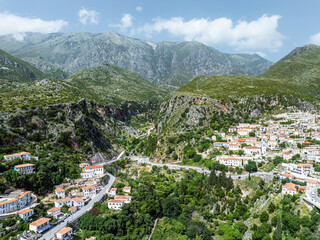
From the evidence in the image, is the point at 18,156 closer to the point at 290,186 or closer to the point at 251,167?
the point at 251,167

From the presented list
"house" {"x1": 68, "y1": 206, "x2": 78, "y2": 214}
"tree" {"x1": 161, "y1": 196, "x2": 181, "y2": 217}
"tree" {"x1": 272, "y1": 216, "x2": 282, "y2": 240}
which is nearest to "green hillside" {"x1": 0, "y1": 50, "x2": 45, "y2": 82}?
"house" {"x1": 68, "y1": 206, "x2": 78, "y2": 214}

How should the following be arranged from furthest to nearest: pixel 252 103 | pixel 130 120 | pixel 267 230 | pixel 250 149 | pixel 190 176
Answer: pixel 130 120
pixel 252 103
pixel 250 149
pixel 190 176
pixel 267 230

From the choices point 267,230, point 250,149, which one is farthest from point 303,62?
point 267,230

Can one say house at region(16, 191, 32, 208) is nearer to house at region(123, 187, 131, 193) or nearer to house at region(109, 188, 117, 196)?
house at region(109, 188, 117, 196)

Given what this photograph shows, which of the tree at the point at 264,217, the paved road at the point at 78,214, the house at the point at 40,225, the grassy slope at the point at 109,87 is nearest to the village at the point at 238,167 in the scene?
the house at the point at 40,225

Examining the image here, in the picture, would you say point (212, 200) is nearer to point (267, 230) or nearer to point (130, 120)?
point (267, 230)

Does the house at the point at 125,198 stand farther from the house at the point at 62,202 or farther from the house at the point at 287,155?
the house at the point at 287,155

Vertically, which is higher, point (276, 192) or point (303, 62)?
point (303, 62)
